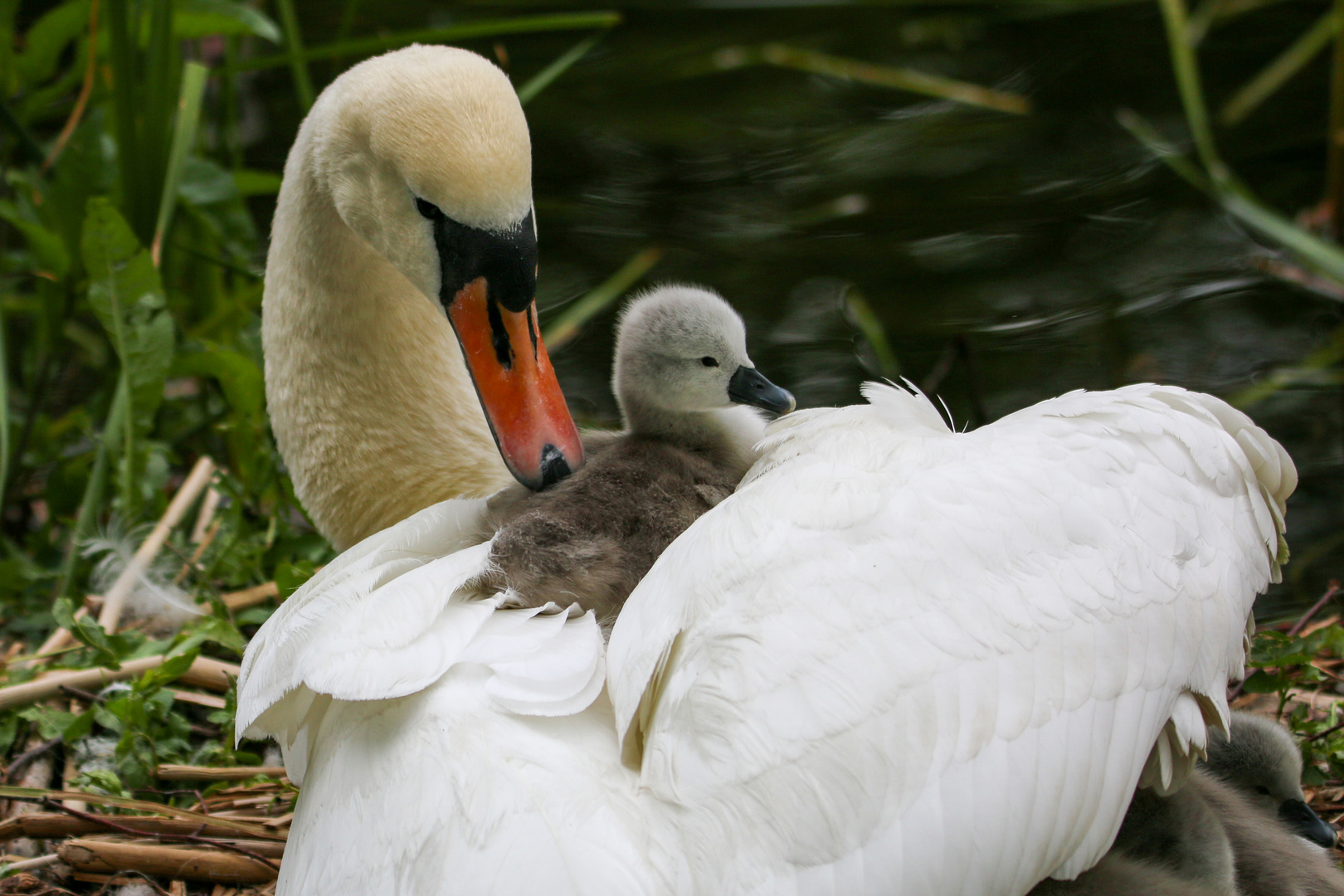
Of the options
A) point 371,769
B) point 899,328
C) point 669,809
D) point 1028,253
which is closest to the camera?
point 669,809

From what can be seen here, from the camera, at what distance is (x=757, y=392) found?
223 centimetres

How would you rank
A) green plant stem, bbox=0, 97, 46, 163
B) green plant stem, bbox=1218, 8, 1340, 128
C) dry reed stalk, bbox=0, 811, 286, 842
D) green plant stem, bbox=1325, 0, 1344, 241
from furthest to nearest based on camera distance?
green plant stem, bbox=1218, 8, 1340, 128 < green plant stem, bbox=1325, 0, 1344, 241 < green plant stem, bbox=0, 97, 46, 163 < dry reed stalk, bbox=0, 811, 286, 842

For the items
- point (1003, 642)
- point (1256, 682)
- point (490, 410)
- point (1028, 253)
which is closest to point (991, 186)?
point (1028, 253)

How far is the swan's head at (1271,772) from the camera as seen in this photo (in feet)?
7.41

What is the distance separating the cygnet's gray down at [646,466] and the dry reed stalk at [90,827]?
79 centimetres

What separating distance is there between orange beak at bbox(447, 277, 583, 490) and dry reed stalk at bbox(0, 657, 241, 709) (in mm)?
834

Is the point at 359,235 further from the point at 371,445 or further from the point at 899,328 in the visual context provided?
the point at 899,328

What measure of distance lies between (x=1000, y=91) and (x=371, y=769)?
4803 millimetres

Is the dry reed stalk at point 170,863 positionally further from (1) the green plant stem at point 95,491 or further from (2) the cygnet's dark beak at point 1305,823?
(2) the cygnet's dark beak at point 1305,823

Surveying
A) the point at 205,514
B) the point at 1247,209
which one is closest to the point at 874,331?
the point at 1247,209

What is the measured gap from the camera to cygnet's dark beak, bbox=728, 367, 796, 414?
87.1 inches

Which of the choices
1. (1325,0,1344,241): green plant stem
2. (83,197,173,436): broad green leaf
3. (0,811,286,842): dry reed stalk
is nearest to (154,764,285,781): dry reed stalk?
(0,811,286,842): dry reed stalk

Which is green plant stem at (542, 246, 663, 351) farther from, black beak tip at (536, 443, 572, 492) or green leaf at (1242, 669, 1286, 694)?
green leaf at (1242, 669, 1286, 694)

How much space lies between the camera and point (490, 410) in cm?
218
